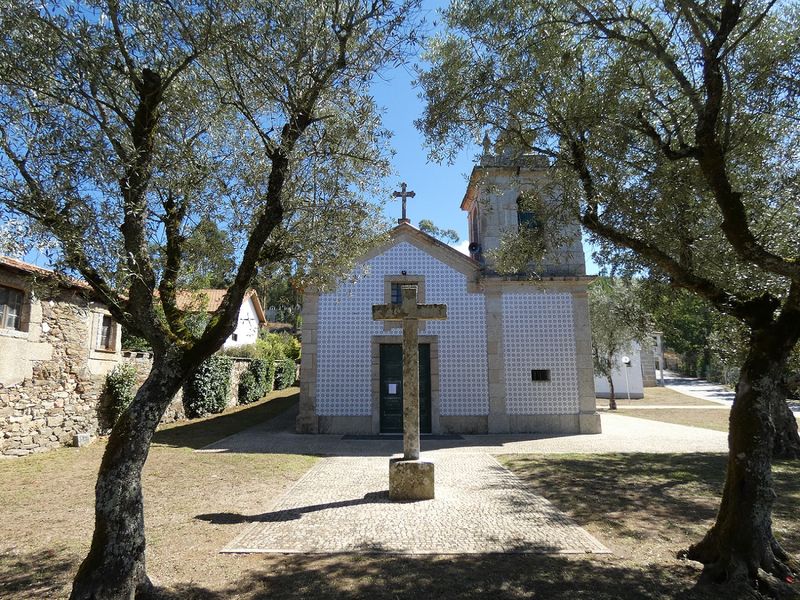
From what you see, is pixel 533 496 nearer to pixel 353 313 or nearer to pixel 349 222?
pixel 349 222

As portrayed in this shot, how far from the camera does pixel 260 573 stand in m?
4.34

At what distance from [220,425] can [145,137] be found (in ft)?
42.1

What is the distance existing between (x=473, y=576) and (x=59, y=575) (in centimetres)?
371

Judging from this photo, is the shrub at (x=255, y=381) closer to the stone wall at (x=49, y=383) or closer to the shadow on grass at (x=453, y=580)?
the stone wall at (x=49, y=383)

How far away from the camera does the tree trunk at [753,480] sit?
4.08 m

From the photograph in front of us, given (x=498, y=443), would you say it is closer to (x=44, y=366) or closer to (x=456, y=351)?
(x=456, y=351)

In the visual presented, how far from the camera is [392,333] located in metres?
14.4

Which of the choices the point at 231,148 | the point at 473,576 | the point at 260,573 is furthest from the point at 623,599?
the point at 231,148

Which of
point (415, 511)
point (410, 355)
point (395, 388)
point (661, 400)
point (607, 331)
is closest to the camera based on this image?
point (415, 511)

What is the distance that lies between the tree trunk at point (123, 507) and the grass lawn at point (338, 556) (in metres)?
0.45

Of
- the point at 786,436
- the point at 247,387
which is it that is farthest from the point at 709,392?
the point at 247,387

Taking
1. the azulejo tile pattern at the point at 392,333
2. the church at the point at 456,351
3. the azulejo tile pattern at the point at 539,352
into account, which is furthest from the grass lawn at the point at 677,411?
the azulejo tile pattern at the point at 392,333

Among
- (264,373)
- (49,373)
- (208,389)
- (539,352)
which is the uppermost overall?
(539,352)

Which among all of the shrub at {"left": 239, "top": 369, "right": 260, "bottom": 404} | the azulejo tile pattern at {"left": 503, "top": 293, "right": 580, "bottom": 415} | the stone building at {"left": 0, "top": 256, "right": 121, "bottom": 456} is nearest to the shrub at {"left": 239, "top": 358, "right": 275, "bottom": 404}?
the shrub at {"left": 239, "top": 369, "right": 260, "bottom": 404}
